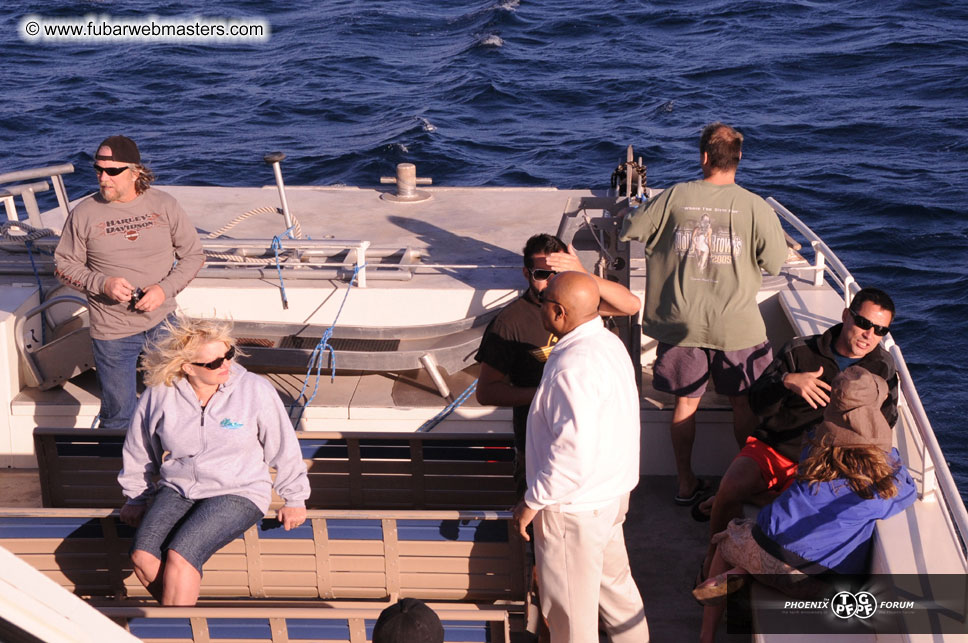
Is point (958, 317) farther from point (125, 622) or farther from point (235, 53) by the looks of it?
point (235, 53)

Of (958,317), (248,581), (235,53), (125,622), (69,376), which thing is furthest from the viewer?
(235,53)

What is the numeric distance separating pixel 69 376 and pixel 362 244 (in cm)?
202

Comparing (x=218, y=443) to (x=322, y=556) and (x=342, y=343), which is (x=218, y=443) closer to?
(x=322, y=556)

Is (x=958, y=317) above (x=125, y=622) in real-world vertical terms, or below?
below

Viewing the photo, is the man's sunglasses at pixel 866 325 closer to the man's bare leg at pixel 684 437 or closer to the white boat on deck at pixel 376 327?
the man's bare leg at pixel 684 437

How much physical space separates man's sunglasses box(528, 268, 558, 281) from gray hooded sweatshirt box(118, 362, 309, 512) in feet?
3.92

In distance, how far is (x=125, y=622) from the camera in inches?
146

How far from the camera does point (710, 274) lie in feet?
16.5

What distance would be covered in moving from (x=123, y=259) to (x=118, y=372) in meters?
0.60

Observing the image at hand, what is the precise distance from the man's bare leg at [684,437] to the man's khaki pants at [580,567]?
1501 millimetres

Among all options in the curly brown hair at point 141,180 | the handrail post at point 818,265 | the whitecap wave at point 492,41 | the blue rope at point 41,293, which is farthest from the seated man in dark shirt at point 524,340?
the whitecap wave at point 492,41

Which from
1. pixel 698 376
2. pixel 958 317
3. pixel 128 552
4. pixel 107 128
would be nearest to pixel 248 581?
pixel 128 552

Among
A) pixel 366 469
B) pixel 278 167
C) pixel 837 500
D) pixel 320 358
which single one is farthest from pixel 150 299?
pixel 837 500

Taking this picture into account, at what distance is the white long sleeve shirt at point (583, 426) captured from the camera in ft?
11.6
